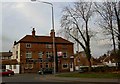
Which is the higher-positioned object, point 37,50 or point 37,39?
point 37,39

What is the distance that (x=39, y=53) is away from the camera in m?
76.5

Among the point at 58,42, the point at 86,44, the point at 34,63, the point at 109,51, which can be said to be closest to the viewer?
the point at 109,51

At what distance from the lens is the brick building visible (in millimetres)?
73562

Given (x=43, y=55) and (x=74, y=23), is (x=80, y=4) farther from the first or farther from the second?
(x=43, y=55)

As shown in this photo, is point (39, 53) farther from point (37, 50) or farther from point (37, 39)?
point (37, 39)

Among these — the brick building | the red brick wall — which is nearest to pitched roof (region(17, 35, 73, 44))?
the brick building

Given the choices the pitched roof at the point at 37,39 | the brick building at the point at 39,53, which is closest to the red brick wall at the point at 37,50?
the brick building at the point at 39,53

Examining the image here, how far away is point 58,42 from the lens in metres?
79.7

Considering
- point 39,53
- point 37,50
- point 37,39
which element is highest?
point 37,39

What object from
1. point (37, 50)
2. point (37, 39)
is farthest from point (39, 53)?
point (37, 39)

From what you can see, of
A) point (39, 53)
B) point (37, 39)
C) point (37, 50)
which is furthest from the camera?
point (37, 39)

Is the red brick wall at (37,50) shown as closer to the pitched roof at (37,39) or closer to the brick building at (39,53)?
the brick building at (39,53)

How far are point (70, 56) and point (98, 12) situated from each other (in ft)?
104

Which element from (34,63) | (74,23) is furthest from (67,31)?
(34,63)
